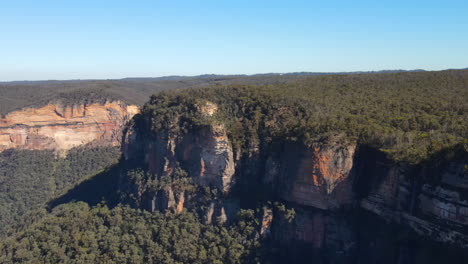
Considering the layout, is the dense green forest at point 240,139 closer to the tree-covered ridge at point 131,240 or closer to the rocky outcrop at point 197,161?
the tree-covered ridge at point 131,240

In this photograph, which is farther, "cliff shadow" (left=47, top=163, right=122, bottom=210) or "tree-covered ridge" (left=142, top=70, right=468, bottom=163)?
"cliff shadow" (left=47, top=163, right=122, bottom=210)

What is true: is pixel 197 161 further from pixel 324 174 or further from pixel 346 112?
pixel 346 112

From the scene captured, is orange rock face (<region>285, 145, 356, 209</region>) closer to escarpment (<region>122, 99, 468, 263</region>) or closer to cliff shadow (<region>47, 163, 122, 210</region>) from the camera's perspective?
escarpment (<region>122, 99, 468, 263</region>)

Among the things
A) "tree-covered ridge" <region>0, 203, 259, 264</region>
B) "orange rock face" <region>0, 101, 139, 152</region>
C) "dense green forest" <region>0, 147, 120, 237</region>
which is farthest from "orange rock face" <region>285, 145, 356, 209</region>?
"orange rock face" <region>0, 101, 139, 152</region>

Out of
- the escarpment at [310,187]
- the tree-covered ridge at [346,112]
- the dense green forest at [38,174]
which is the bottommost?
the dense green forest at [38,174]

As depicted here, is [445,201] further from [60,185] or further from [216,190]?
[60,185]

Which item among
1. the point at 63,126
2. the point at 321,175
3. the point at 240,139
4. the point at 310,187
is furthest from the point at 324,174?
the point at 63,126

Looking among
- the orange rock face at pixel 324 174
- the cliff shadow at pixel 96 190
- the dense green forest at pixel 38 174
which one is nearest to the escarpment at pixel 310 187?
the orange rock face at pixel 324 174
